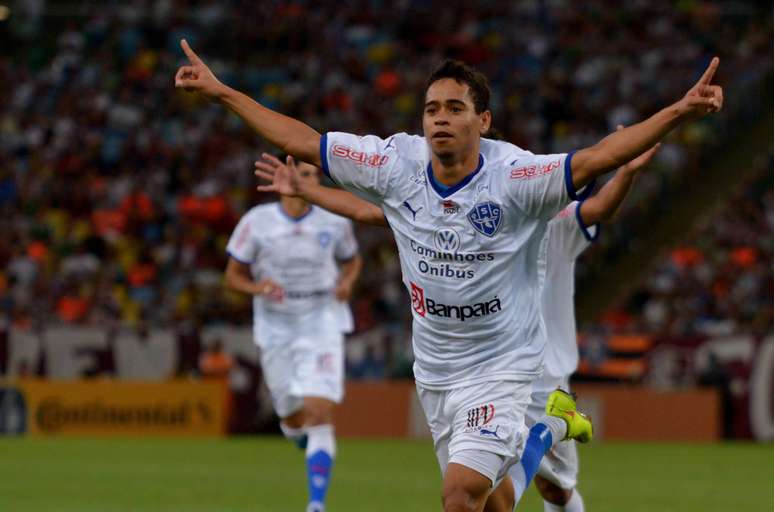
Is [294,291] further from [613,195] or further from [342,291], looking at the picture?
[613,195]

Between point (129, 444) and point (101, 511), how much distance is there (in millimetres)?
8103

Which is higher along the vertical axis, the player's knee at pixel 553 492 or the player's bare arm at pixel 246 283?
the player's bare arm at pixel 246 283

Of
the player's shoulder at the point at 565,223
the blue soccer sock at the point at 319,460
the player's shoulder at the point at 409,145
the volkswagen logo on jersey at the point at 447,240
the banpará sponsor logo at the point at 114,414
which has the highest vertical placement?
the player's shoulder at the point at 409,145

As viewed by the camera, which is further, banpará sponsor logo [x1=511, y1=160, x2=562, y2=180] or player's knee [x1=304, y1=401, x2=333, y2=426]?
player's knee [x1=304, y1=401, x2=333, y2=426]

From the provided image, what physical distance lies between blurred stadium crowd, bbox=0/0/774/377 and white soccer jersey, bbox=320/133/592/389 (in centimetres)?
1401

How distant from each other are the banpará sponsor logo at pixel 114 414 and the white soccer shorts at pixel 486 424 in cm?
1407

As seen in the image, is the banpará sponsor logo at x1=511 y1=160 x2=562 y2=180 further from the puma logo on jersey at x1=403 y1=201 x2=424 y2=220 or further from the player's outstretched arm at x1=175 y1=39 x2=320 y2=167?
the player's outstretched arm at x1=175 y1=39 x2=320 y2=167

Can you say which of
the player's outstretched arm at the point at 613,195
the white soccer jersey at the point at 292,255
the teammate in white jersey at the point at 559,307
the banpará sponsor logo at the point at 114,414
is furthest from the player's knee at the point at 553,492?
the banpará sponsor logo at the point at 114,414

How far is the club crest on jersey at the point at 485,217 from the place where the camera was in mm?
6891

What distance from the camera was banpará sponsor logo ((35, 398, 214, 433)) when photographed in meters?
20.7

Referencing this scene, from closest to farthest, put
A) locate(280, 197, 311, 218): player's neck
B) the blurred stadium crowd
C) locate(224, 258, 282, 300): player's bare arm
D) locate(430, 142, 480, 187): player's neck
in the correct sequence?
locate(430, 142, 480, 187): player's neck → locate(224, 258, 282, 300): player's bare arm → locate(280, 197, 311, 218): player's neck → the blurred stadium crowd

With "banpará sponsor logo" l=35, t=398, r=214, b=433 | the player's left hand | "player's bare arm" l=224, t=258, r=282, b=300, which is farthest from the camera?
"banpará sponsor logo" l=35, t=398, r=214, b=433

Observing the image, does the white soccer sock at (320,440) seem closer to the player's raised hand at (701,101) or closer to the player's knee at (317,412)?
the player's knee at (317,412)

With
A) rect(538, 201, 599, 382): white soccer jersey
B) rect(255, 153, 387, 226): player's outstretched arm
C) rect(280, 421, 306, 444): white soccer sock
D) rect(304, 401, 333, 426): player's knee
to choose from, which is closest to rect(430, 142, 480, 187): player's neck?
rect(255, 153, 387, 226): player's outstretched arm
